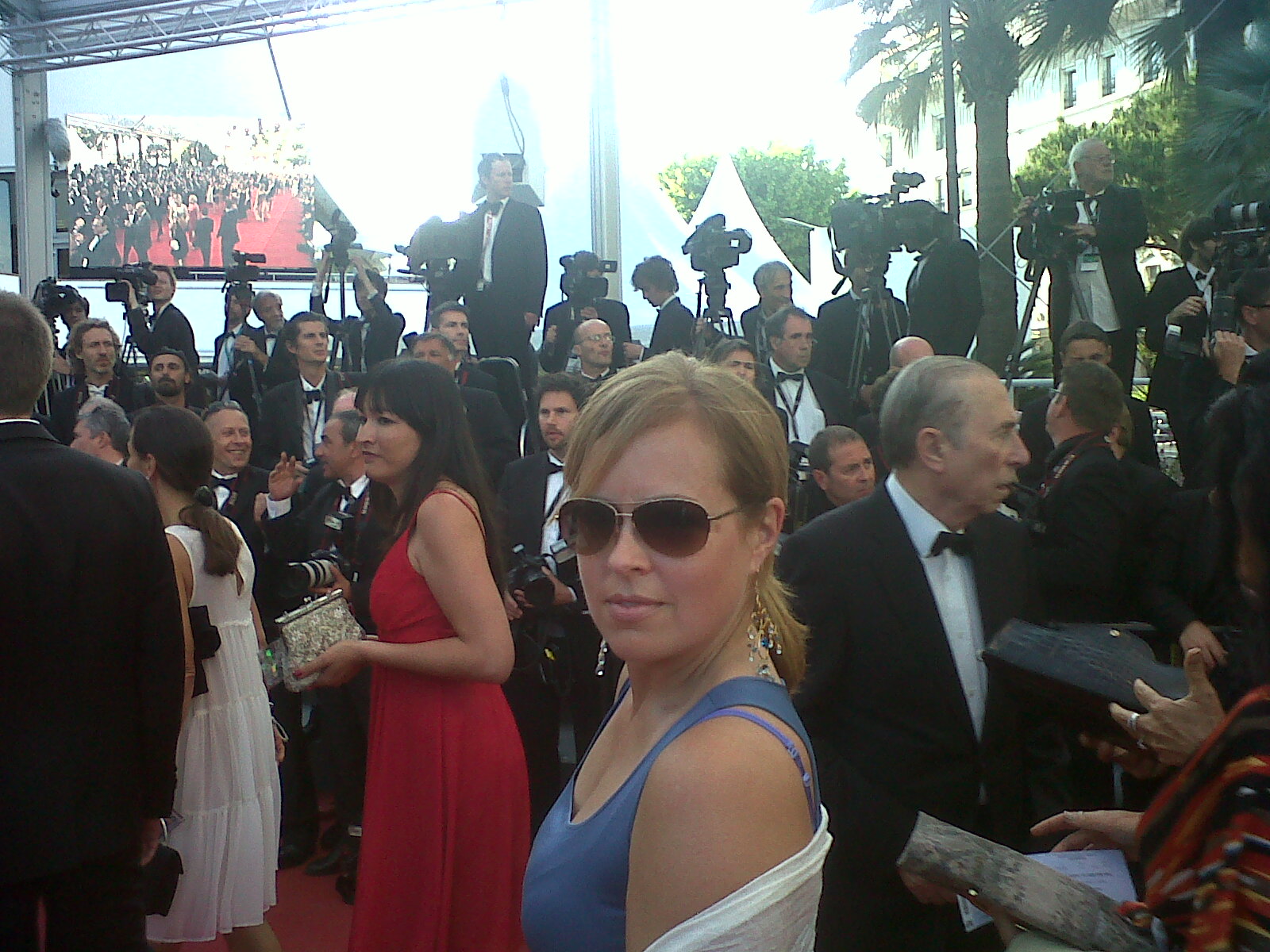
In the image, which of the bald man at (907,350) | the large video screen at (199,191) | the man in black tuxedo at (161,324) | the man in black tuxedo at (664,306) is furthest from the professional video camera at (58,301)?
the bald man at (907,350)

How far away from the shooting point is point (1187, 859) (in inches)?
52.7

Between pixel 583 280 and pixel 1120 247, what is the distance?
344cm

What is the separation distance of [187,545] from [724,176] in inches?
394

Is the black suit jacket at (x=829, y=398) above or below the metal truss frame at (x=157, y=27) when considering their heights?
below

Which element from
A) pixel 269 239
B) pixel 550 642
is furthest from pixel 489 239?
pixel 269 239

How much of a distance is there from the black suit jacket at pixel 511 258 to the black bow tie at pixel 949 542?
548 cm

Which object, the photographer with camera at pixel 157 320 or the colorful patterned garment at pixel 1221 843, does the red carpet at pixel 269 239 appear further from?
the colorful patterned garment at pixel 1221 843

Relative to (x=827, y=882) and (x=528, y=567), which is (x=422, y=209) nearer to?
(x=528, y=567)

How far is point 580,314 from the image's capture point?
801 centimetres

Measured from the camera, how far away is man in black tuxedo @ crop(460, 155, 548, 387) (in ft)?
25.1

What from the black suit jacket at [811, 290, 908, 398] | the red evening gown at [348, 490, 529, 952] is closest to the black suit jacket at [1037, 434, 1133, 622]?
the red evening gown at [348, 490, 529, 952]

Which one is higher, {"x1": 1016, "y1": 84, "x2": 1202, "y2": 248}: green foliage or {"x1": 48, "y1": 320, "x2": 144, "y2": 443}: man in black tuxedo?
{"x1": 1016, "y1": 84, "x2": 1202, "y2": 248}: green foliage

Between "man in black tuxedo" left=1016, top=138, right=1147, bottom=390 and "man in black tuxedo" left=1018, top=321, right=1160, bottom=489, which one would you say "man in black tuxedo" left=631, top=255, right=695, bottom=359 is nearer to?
"man in black tuxedo" left=1016, top=138, right=1147, bottom=390

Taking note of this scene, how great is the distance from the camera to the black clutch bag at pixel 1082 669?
6.44ft
